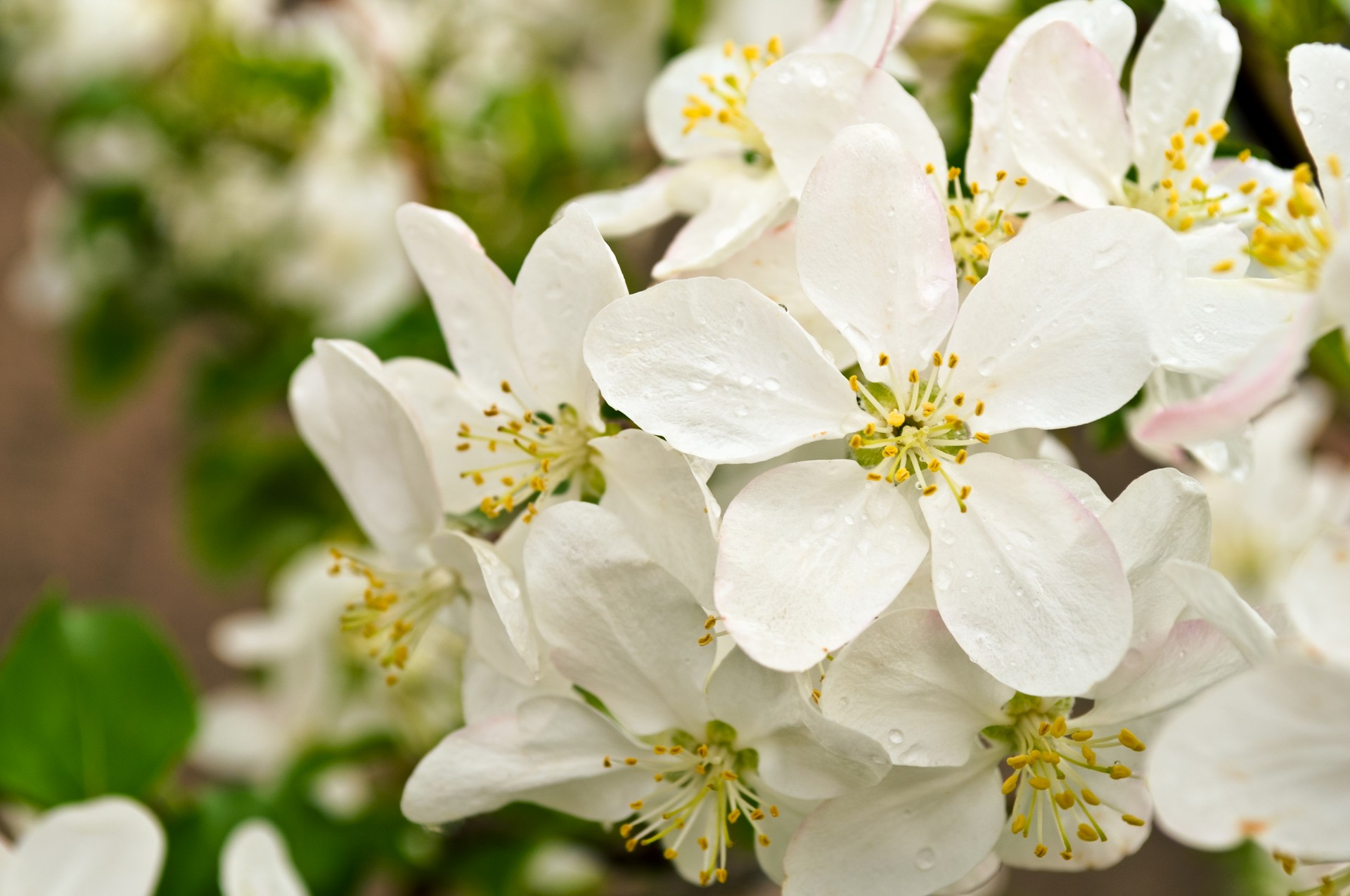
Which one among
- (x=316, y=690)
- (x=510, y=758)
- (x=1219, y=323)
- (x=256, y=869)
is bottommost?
(x=316, y=690)

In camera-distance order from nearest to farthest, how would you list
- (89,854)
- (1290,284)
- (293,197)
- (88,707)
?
(1290,284), (89,854), (88,707), (293,197)

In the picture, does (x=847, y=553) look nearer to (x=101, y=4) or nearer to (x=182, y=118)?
(x=182, y=118)

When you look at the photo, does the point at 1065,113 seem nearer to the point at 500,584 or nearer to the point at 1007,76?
the point at 1007,76

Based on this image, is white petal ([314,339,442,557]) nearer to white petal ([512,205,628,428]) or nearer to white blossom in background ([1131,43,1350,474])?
white petal ([512,205,628,428])

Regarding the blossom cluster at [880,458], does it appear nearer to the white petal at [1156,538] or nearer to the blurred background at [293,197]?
the white petal at [1156,538]

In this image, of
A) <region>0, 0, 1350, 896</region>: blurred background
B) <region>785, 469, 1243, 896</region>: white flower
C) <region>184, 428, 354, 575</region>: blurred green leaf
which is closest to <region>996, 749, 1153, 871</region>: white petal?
<region>785, 469, 1243, 896</region>: white flower

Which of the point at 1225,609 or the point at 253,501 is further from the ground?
the point at 1225,609

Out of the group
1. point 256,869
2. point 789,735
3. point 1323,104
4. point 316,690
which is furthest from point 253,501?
point 1323,104
